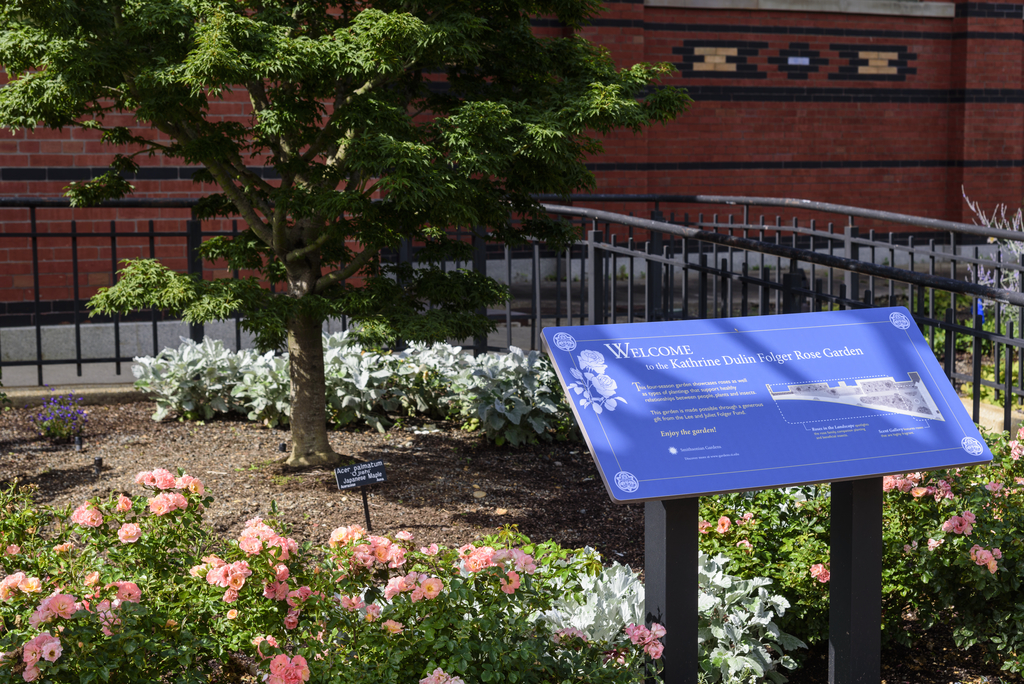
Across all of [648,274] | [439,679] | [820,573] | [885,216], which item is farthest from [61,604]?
[885,216]

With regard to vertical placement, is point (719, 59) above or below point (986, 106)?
above

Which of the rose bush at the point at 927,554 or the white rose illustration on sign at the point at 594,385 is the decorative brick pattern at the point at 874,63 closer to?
the rose bush at the point at 927,554

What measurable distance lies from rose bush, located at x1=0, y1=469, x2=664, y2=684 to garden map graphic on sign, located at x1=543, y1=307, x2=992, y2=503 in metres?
0.43

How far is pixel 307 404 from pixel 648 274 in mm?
2145

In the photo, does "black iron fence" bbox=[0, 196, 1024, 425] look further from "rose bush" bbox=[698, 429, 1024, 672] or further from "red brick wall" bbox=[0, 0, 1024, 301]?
"red brick wall" bbox=[0, 0, 1024, 301]

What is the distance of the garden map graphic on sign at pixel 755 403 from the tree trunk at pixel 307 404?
245 cm

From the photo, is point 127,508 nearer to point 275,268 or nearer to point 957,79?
point 275,268

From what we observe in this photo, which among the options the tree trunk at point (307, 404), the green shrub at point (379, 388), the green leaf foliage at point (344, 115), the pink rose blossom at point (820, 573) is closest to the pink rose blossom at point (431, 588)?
the pink rose blossom at point (820, 573)

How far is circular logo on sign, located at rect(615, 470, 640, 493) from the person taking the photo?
2.13 meters

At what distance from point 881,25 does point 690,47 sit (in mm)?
3294

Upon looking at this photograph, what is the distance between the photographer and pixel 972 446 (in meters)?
2.42

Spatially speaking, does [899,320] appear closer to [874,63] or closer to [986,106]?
[874,63]

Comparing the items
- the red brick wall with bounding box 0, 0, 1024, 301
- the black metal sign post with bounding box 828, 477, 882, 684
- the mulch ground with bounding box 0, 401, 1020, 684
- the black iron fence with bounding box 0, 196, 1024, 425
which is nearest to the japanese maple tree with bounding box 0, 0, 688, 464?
the mulch ground with bounding box 0, 401, 1020, 684

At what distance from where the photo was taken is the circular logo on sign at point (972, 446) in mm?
2406
